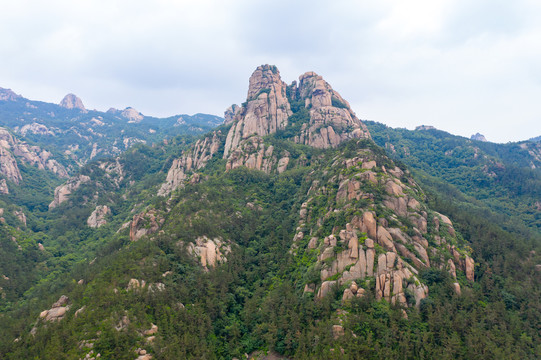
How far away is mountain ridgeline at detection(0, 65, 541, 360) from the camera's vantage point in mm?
39094

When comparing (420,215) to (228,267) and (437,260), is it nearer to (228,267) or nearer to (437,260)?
(437,260)

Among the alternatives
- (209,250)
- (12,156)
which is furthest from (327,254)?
(12,156)

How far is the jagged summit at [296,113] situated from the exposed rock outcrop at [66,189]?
299ft

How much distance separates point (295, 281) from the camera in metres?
55.6

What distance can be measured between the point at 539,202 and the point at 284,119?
121 metres

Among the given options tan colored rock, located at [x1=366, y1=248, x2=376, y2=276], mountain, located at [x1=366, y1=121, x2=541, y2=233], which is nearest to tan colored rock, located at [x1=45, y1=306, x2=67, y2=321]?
tan colored rock, located at [x1=366, y1=248, x2=376, y2=276]

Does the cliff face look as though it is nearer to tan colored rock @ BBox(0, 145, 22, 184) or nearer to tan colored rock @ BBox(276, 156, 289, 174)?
tan colored rock @ BBox(276, 156, 289, 174)

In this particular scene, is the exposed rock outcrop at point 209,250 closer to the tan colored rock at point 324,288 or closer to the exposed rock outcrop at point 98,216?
the tan colored rock at point 324,288

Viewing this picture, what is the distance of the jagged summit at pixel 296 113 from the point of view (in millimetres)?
134375

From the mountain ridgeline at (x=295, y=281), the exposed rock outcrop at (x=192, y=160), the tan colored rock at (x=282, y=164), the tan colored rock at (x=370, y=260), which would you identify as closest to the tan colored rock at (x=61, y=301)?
the mountain ridgeline at (x=295, y=281)

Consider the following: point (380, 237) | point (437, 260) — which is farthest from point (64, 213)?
point (437, 260)

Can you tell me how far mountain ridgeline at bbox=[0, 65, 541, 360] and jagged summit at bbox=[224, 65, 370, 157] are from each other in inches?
1805

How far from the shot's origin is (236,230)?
76.7 meters

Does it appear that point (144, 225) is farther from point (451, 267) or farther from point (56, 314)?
point (451, 267)
